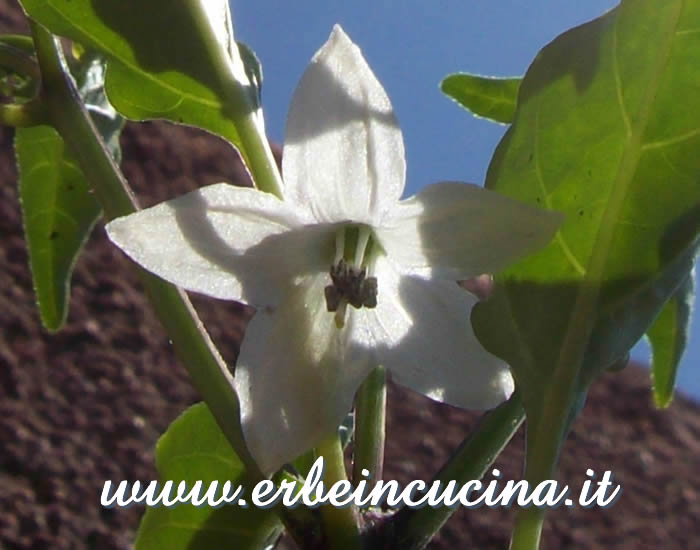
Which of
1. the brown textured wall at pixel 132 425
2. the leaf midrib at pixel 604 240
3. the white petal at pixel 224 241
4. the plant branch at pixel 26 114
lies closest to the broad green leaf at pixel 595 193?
the leaf midrib at pixel 604 240

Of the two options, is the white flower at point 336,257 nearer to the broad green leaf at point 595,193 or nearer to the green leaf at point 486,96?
the broad green leaf at point 595,193

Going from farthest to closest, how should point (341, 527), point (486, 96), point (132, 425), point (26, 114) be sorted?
point (132, 425)
point (486, 96)
point (26, 114)
point (341, 527)

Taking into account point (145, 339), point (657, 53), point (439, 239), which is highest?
point (657, 53)

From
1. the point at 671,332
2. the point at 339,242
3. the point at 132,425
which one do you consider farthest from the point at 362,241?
the point at 132,425

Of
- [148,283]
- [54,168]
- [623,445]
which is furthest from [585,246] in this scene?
[623,445]

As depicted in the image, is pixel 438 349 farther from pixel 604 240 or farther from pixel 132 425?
pixel 132 425

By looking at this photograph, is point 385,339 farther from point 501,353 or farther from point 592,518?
point 592,518

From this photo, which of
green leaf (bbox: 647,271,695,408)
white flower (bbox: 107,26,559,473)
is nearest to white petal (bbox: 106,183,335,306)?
white flower (bbox: 107,26,559,473)
